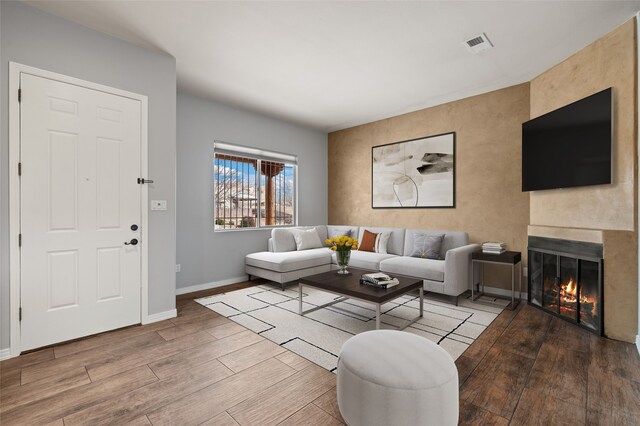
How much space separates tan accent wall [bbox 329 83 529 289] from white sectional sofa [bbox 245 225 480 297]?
31 centimetres

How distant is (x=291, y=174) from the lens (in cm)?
586

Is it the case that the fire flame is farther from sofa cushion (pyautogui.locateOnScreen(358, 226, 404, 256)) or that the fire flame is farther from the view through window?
the view through window

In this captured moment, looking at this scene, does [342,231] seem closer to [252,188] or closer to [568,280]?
[252,188]

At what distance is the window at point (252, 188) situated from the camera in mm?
4859

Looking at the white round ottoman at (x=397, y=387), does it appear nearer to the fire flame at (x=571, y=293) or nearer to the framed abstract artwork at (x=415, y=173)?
the fire flame at (x=571, y=293)

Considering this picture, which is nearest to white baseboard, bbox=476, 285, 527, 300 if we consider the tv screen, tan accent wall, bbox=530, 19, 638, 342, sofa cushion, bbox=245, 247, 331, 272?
tan accent wall, bbox=530, 19, 638, 342

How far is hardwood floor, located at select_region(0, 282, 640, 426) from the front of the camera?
68.1 inches

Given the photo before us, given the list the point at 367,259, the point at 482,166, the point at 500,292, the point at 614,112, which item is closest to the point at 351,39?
the point at 614,112

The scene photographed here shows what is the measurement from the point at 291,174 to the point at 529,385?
4700 millimetres

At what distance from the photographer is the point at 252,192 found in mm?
5273

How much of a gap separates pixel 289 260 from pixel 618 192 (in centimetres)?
367

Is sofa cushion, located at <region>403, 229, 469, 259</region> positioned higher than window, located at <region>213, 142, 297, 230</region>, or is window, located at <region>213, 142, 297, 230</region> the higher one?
window, located at <region>213, 142, 297, 230</region>

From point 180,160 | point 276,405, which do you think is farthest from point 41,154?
point 276,405

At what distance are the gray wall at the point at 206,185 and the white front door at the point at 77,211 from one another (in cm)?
125
